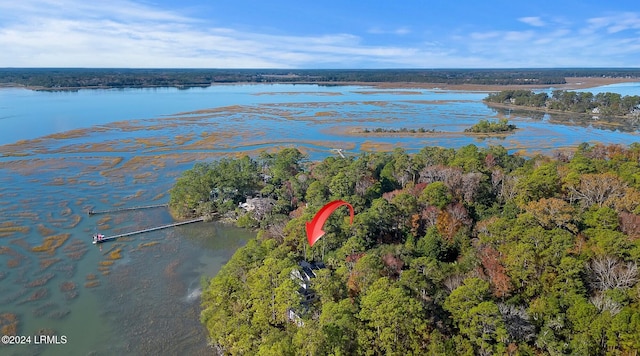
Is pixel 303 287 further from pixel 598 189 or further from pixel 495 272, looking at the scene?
pixel 598 189

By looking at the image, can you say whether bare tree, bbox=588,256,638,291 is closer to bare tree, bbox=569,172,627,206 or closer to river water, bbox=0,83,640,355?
bare tree, bbox=569,172,627,206

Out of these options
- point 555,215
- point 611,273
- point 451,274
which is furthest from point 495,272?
point 555,215

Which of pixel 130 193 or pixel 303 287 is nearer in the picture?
pixel 303 287

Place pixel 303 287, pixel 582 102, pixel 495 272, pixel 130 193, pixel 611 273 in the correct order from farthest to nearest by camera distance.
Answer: pixel 582 102 < pixel 130 193 < pixel 303 287 < pixel 495 272 < pixel 611 273

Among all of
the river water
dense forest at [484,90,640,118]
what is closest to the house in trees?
the river water

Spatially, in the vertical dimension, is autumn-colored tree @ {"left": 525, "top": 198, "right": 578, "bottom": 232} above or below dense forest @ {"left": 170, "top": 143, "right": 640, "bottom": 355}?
above

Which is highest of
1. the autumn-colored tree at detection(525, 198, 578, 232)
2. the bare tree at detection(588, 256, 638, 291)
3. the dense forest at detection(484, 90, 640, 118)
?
the dense forest at detection(484, 90, 640, 118)
